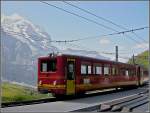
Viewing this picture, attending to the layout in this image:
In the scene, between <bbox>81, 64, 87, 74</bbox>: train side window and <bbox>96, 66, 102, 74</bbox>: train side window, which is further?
<bbox>96, 66, 102, 74</bbox>: train side window

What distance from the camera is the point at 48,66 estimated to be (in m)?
25.9

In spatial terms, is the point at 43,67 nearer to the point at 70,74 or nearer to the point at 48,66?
the point at 48,66

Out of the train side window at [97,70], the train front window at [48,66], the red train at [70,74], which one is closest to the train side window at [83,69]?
the red train at [70,74]

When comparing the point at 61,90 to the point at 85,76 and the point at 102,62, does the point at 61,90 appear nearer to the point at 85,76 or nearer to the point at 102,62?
the point at 85,76

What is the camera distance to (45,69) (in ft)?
85.3

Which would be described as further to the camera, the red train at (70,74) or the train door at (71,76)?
Result: the train door at (71,76)

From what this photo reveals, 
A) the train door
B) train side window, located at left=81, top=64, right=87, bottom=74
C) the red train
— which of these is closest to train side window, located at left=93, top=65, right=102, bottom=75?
the red train

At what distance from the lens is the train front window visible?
25.4 meters

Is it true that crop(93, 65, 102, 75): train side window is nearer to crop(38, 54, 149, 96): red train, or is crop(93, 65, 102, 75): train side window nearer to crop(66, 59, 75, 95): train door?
crop(38, 54, 149, 96): red train

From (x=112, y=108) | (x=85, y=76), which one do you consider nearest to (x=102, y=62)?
(x=85, y=76)

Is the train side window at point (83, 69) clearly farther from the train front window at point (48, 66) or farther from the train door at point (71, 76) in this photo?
the train front window at point (48, 66)

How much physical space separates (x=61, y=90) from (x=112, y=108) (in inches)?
263

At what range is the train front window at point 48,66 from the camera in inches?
999

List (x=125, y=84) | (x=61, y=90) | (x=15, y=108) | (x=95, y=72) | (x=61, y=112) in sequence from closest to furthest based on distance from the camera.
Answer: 1. (x=61, y=112)
2. (x=15, y=108)
3. (x=61, y=90)
4. (x=95, y=72)
5. (x=125, y=84)
